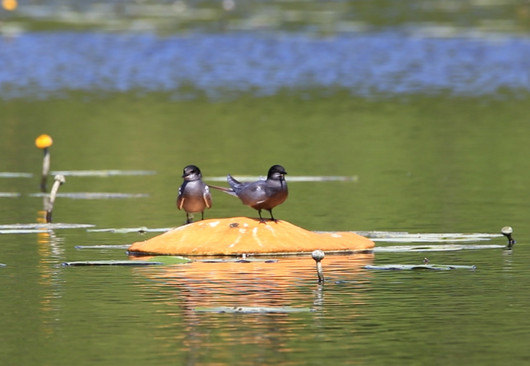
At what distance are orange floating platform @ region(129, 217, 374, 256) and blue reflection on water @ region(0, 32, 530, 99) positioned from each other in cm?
3677

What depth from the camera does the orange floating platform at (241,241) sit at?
2244 centimetres

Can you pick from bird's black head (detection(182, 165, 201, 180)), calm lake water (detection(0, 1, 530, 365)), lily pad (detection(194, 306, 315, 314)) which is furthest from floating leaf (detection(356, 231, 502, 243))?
lily pad (detection(194, 306, 315, 314))

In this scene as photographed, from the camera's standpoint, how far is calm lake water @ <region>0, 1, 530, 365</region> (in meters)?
16.5

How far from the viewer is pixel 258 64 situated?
7219cm

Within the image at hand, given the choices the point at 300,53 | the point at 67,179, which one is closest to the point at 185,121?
the point at 67,179

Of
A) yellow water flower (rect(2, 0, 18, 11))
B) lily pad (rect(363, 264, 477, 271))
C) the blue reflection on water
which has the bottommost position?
lily pad (rect(363, 264, 477, 271))

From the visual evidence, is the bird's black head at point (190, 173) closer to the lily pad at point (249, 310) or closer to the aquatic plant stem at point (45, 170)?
the lily pad at point (249, 310)

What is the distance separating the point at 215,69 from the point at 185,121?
2054cm

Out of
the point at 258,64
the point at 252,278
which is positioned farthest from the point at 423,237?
the point at 258,64

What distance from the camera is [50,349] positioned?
624 inches

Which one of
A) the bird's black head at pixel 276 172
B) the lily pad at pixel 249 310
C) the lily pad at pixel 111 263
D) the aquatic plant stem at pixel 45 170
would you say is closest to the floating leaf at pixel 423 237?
the bird's black head at pixel 276 172

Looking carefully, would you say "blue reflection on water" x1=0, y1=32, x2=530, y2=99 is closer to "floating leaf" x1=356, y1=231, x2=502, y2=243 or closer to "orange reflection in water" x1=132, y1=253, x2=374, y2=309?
"floating leaf" x1=356, y1=231, x2=502, y2=243

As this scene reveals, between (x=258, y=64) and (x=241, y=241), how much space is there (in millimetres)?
50018

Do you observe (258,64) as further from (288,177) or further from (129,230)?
(129,230)
